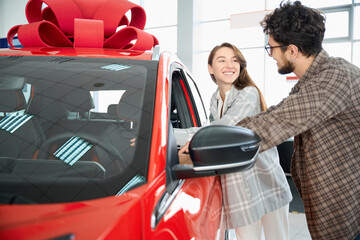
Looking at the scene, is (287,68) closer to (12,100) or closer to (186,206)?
Result: (186,206)

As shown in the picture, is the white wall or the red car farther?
the white wall

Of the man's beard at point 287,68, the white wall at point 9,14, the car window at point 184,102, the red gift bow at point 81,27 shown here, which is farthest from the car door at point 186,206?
the white wall at point 9,14

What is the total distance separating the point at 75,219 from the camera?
60 centimetres

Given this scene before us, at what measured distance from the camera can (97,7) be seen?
5.99 feet

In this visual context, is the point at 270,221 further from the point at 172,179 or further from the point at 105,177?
the point at 105,177

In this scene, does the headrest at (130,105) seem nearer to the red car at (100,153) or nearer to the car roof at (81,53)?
the red car at (100,153)

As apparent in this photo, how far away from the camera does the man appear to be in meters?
1.34

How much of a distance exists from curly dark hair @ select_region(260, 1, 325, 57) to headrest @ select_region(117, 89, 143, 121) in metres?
0.84

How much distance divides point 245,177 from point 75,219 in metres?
1.13

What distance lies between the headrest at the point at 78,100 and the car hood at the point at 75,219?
1.38ft

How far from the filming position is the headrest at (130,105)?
1.01m

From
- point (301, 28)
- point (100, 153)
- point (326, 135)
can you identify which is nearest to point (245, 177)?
point (326, 135)

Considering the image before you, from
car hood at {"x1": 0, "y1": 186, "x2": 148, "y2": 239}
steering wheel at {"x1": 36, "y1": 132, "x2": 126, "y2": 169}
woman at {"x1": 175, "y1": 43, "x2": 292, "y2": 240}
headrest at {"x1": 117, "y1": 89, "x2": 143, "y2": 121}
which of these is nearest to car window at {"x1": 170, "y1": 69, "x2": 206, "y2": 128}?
woman at {"x1": 175, "y1": 43, "x2": 292, "y2": 240}

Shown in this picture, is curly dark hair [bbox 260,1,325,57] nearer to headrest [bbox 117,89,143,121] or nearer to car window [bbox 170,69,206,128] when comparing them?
car window [bbox 170,69,206,128]
